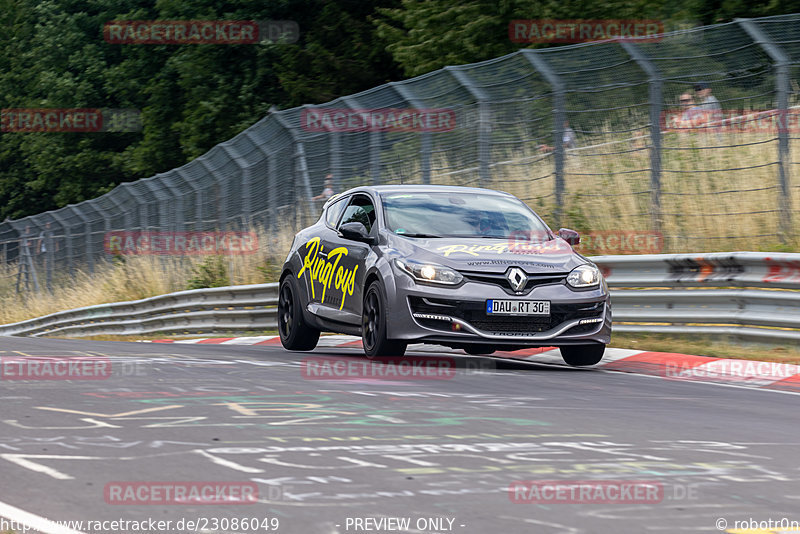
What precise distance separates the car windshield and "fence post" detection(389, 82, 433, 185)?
18.4 ft

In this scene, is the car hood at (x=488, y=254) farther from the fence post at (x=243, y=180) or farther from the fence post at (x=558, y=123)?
the fence post at (x=243, y=180)

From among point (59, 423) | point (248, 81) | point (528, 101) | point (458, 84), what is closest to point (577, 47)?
point (528, 101)

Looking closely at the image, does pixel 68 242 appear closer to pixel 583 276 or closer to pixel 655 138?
pixel 655 138

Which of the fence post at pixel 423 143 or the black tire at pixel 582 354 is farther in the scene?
the fence post at pixel 423 143

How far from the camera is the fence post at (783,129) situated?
13.2 m

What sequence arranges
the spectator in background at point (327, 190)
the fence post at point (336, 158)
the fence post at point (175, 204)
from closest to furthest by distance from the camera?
the fence post at point (336, 158) < the spectator in background at point (327, 190) < the fence post at point (175, 204)

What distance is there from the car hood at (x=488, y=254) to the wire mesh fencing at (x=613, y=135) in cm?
349

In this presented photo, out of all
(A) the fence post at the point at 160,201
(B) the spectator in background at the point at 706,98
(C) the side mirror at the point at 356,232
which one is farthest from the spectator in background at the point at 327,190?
(C) the side mirror at the point at 356,232

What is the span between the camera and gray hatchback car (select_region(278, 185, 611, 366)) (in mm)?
10328

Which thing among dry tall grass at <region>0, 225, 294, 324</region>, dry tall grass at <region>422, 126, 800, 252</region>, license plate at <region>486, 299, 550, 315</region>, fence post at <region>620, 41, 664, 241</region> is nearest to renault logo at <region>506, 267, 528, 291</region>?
license plate at <region>486, 299, 550, 315</region>

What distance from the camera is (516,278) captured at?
10398mm

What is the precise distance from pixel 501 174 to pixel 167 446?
1089cm

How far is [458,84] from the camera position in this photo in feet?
55.5

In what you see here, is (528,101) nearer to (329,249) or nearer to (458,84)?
(458,84)
